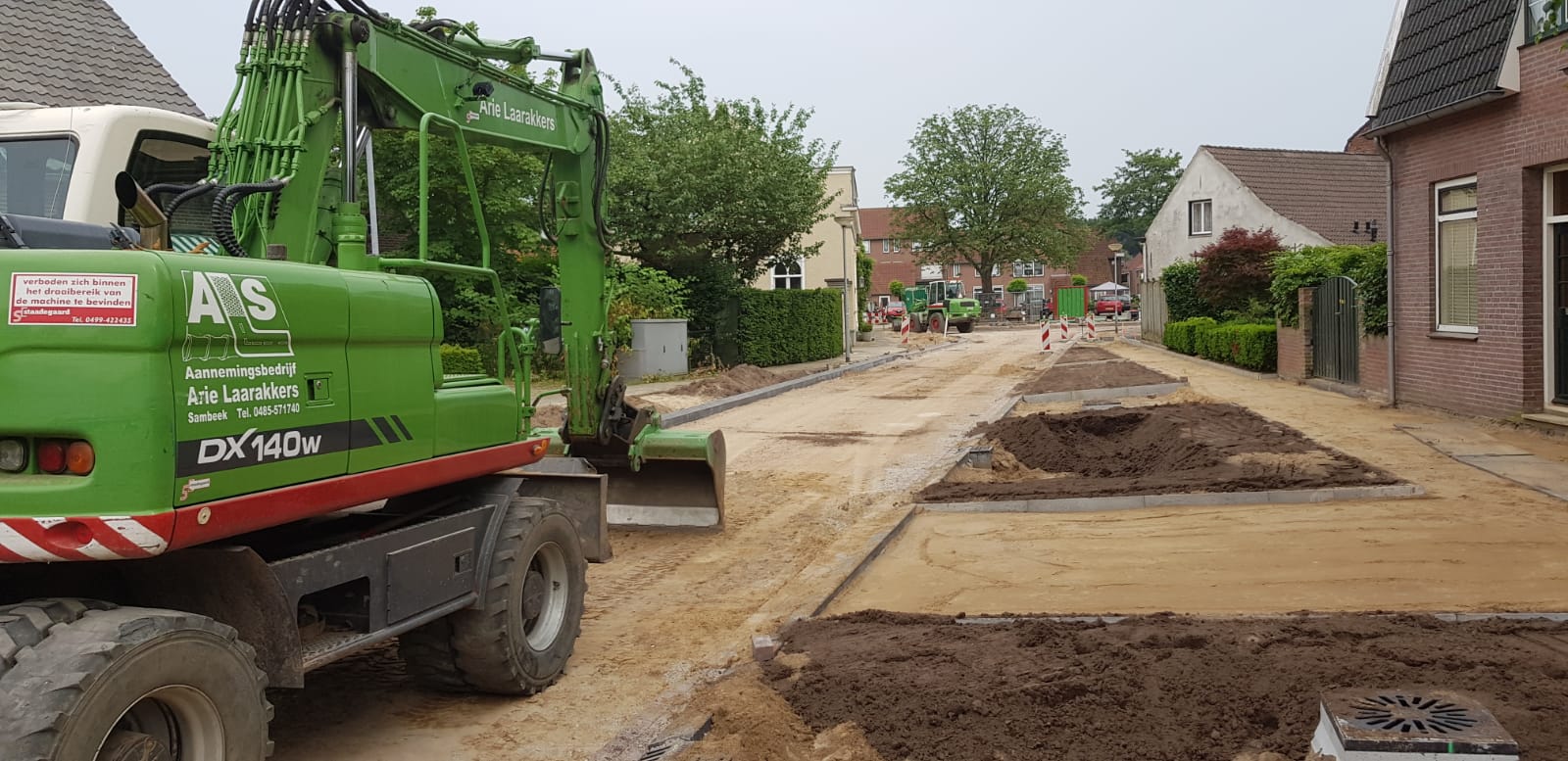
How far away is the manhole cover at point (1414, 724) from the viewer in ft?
12.6

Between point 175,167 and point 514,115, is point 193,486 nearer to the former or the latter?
point 175,167

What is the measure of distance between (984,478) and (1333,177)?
110ft

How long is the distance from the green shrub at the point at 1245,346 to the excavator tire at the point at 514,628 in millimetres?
19390

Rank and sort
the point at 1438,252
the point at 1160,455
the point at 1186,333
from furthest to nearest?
1. the point at 1186,333
2. the point at 1438,252
3. the point at 1160,455

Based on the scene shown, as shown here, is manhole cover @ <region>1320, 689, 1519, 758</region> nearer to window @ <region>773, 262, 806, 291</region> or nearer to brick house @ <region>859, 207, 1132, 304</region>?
window @ <region>773, 262, 806, 291</region>

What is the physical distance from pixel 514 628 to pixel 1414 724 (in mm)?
3738

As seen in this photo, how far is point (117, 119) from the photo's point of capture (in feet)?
18.7

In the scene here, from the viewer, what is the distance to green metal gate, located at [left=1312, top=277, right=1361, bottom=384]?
18.3 meters

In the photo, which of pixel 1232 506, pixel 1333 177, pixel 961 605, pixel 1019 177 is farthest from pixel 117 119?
pixel 1019 177

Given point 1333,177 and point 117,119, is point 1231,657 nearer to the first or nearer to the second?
point 117,119

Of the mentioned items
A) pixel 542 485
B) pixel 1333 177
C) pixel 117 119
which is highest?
pixel 1333 177

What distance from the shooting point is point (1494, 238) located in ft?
45.5

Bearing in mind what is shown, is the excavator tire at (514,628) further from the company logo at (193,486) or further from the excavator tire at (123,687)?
the company logo at (193,486)

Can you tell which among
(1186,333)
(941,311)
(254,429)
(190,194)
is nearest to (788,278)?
(941,311)
